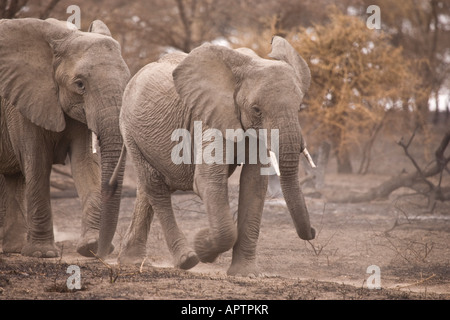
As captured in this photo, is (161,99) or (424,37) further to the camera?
(424,37)

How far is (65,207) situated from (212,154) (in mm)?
6666

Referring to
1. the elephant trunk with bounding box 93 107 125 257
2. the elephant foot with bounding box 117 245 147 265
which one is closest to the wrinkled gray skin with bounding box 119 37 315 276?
the elephant trunk with bounding box 93 107 125 257

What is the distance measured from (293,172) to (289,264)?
2.34m

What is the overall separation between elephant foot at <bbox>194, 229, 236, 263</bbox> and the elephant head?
1.85ft

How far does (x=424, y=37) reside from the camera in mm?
22891

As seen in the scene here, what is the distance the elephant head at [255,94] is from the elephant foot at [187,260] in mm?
1043

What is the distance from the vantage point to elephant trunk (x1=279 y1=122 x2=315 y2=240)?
18.8 ft

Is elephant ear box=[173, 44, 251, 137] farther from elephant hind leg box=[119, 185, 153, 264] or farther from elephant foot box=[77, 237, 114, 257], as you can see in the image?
elephant foot box=[77, 237, 114, 257]

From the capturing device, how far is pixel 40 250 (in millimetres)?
7586

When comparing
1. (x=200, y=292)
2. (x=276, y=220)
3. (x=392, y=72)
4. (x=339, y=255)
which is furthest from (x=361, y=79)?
(x=200, y=292)

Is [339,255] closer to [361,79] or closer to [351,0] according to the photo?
[361,79]

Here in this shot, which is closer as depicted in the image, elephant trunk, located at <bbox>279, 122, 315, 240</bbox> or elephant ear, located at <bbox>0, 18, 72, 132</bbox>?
elephant trunk, located at <bbox>279, 122, 315, 240</bbox>
